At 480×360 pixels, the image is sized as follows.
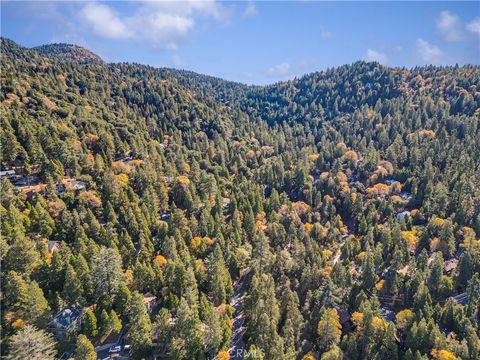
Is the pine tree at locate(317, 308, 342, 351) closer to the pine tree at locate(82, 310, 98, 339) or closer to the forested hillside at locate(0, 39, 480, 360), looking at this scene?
the forested hillside at locate(0, 39, 480, 360)

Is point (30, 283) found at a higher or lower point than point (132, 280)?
higher

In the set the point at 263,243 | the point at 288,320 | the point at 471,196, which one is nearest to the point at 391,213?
the point at 471,196

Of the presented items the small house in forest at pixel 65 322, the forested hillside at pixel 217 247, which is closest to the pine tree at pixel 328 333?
the forested hillside at pixel 217 247

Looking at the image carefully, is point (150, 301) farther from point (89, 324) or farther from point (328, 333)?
point (328, 333)

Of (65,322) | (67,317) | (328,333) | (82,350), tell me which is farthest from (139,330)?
(328,333)

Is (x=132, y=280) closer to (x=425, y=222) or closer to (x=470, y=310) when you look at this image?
(x=470, y=310)

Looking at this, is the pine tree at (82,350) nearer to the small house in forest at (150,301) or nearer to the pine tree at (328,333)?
the small house in forest at (150,301)

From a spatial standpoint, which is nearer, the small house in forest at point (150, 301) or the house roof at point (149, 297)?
the small house in forest at point (150, 301)

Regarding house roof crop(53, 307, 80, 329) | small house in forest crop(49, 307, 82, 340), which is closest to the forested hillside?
small house in forest crop(49, 307, 82, 340)
